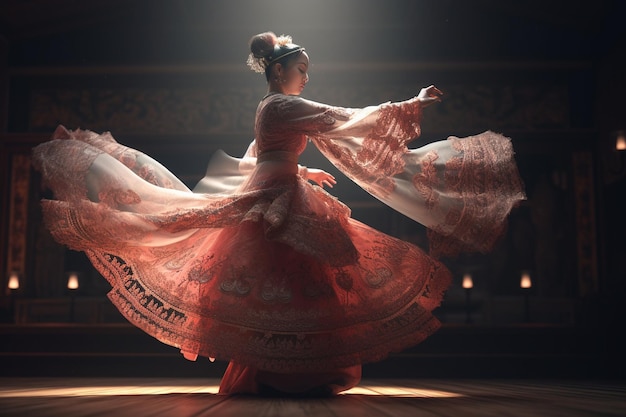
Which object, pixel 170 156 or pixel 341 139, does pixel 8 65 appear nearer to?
pixel 170 156

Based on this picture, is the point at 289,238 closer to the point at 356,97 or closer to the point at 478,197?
the point at 478,197

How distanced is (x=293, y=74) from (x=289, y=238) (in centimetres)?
73

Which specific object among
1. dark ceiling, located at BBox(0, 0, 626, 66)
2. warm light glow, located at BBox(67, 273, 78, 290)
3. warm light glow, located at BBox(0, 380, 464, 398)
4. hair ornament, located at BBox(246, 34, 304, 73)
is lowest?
warm light glow, located at BBox(0, 380, 464, 398)

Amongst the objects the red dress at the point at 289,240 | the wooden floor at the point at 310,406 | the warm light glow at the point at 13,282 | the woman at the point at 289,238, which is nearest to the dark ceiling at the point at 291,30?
the warm light glow at the point at 13,282

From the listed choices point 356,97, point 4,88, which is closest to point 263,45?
point 356,97

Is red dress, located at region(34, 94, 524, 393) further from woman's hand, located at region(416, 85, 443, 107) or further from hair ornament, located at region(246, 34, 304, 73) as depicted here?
hair ornament, located at region(246, 34, 304, 73)

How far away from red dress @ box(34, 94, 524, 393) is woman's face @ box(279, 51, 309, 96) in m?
0.13

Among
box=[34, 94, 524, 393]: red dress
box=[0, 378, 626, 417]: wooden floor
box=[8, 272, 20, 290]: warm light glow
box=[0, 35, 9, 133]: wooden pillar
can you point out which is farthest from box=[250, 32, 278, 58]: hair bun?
box=[0, 35, 9, 133]: wooden pillar

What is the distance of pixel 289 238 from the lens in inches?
88.2

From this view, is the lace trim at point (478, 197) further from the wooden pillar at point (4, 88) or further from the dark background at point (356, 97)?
the wooden pillar at point (4, 88)

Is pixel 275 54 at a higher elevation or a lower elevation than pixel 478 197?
higher

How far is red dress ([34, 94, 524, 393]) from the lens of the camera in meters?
2.27

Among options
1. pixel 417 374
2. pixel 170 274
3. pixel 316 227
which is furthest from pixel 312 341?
pixel 417 374

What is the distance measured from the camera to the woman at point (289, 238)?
2268 millimetres
